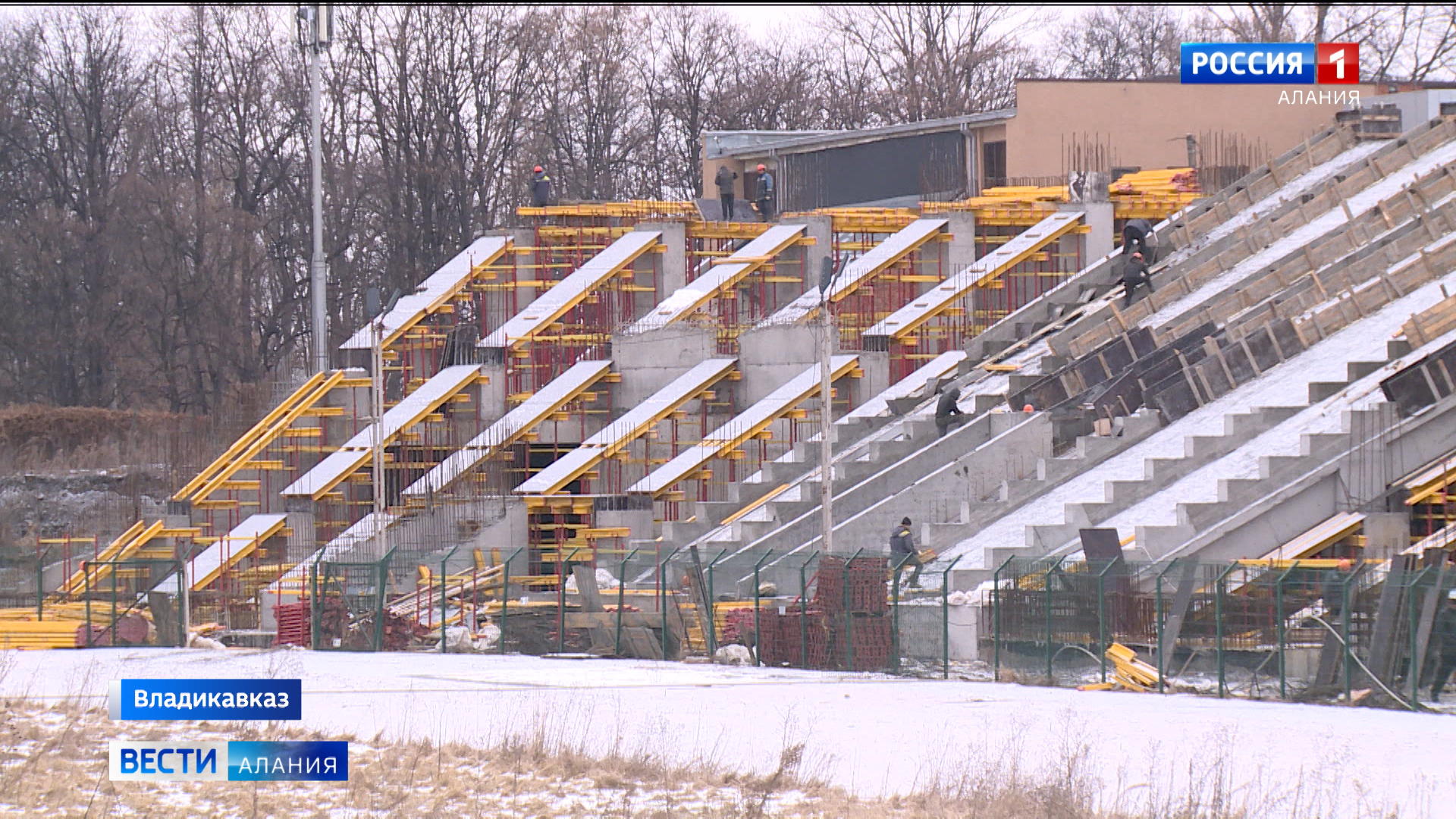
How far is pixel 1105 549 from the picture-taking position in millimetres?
30250

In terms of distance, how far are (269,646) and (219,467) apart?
15.6 m

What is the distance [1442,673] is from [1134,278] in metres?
20.8

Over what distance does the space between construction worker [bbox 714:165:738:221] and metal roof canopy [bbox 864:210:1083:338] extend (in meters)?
6.39

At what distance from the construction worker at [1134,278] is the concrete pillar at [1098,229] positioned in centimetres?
568

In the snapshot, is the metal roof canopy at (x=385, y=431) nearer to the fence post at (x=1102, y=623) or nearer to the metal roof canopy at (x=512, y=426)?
the metal roof canopy at (x=512, y=426)

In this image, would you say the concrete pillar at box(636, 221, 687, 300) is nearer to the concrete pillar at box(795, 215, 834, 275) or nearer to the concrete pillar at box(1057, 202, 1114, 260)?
the concrete pillar at box(795, 215, 834, 275)

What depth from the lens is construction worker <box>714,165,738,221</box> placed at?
53.8 metres

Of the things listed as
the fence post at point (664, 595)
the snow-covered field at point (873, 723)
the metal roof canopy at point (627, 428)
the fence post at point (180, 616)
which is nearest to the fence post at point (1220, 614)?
the snow-covered field at point (873, 723)

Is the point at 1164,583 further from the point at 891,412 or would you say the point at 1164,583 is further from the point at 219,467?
the point at 219,467

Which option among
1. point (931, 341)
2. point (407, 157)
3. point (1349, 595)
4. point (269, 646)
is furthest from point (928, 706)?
point (407, 157)

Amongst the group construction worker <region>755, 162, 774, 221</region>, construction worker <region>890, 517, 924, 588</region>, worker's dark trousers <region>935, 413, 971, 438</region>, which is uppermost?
construction worker <region>755, 162, 774, 221</region>

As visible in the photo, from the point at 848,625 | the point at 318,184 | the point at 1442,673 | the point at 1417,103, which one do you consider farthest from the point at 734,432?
the point at 1442,673

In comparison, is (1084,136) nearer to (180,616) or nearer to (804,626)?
(804,626)

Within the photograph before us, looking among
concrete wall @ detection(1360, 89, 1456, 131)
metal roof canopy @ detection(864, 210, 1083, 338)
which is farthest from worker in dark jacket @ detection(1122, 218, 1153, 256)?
concrete wall @ detection(1360, 89, 1456, 131)
